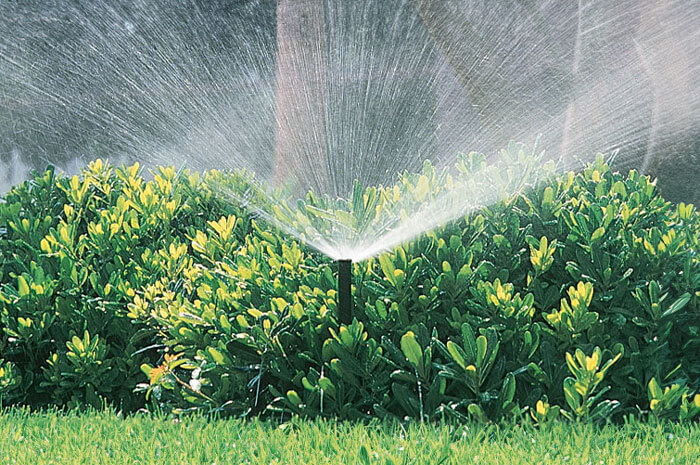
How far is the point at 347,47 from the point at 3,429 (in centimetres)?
678

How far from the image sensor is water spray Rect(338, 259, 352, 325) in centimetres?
254

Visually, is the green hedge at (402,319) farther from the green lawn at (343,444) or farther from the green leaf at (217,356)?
the green lawn at (343,444)

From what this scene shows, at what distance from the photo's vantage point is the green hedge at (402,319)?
246cm

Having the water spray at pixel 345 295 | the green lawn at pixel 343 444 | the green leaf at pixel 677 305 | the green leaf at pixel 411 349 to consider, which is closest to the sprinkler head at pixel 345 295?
the water spray at pixel 345 295

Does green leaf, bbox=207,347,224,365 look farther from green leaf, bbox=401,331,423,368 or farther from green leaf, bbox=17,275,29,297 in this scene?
green leaf, bbox=17,275,29,297

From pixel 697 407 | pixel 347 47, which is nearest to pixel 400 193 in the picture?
pixel 697 407

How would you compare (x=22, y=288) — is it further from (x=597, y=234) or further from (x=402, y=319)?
(x=597, y=234)

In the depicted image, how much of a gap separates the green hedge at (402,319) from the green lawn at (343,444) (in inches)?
5.2

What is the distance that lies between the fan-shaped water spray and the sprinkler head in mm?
1842

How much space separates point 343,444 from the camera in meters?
2.14

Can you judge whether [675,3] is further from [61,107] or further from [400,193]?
[61,107]

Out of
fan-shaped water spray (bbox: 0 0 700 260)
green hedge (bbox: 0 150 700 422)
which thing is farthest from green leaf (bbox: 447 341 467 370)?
fan-shaped water spray (bbox: 0 0 700 260)

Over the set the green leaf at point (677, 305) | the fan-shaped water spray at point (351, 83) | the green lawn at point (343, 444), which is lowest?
the green lawn at point (343, 444)

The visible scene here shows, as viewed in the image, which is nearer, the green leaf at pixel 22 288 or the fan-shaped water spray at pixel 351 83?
the green leaf at pixel 22 288
